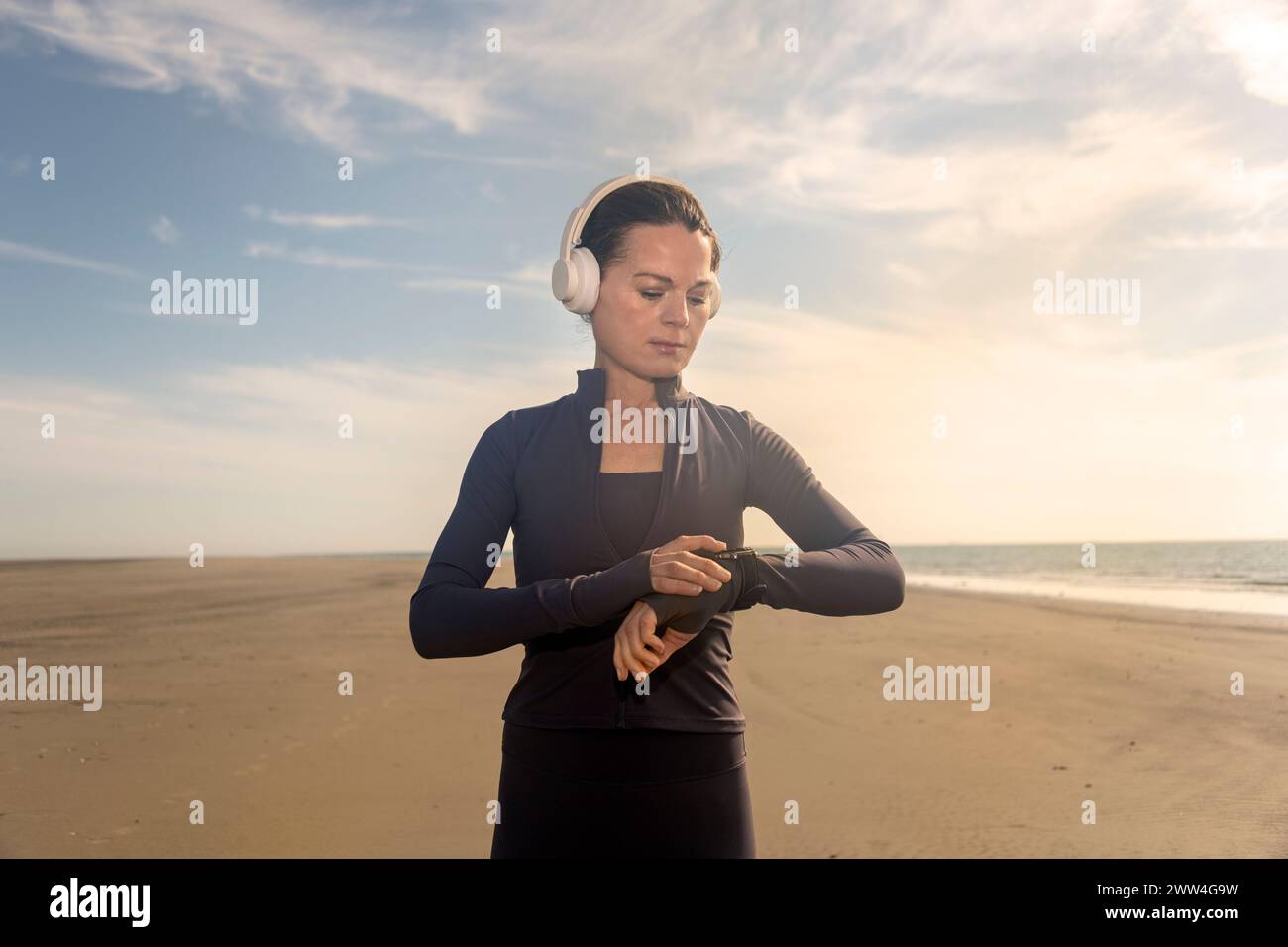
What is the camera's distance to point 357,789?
8117 millimetres

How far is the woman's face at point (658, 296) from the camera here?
2.16m

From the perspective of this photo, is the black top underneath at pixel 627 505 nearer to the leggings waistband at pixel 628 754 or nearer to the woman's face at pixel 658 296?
the woman's face at pixel 658 296

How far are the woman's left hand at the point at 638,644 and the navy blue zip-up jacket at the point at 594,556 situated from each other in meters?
0.12

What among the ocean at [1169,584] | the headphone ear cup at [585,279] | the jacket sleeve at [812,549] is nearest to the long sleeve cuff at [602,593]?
the jacket sleeve at [812,549]

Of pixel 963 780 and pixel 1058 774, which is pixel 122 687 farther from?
pixel 1058 774

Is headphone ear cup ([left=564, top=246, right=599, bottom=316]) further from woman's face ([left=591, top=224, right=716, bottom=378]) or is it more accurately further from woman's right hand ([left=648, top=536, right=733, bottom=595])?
woman's right hand ([left=648, top=536, right=733, bottom=595])

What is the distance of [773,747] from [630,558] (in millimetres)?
8196

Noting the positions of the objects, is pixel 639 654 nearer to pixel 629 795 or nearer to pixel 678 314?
pixel 629 795

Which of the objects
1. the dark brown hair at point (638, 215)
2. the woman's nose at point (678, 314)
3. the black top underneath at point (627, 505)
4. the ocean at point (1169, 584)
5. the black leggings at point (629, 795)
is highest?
the dark brown hair at point (638, 215)

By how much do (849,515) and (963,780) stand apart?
7297 millimetres

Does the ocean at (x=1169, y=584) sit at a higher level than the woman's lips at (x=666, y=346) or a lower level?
lower

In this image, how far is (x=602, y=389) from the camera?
7.36 ft

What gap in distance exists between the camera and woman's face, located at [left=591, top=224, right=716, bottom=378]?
7.08ft
